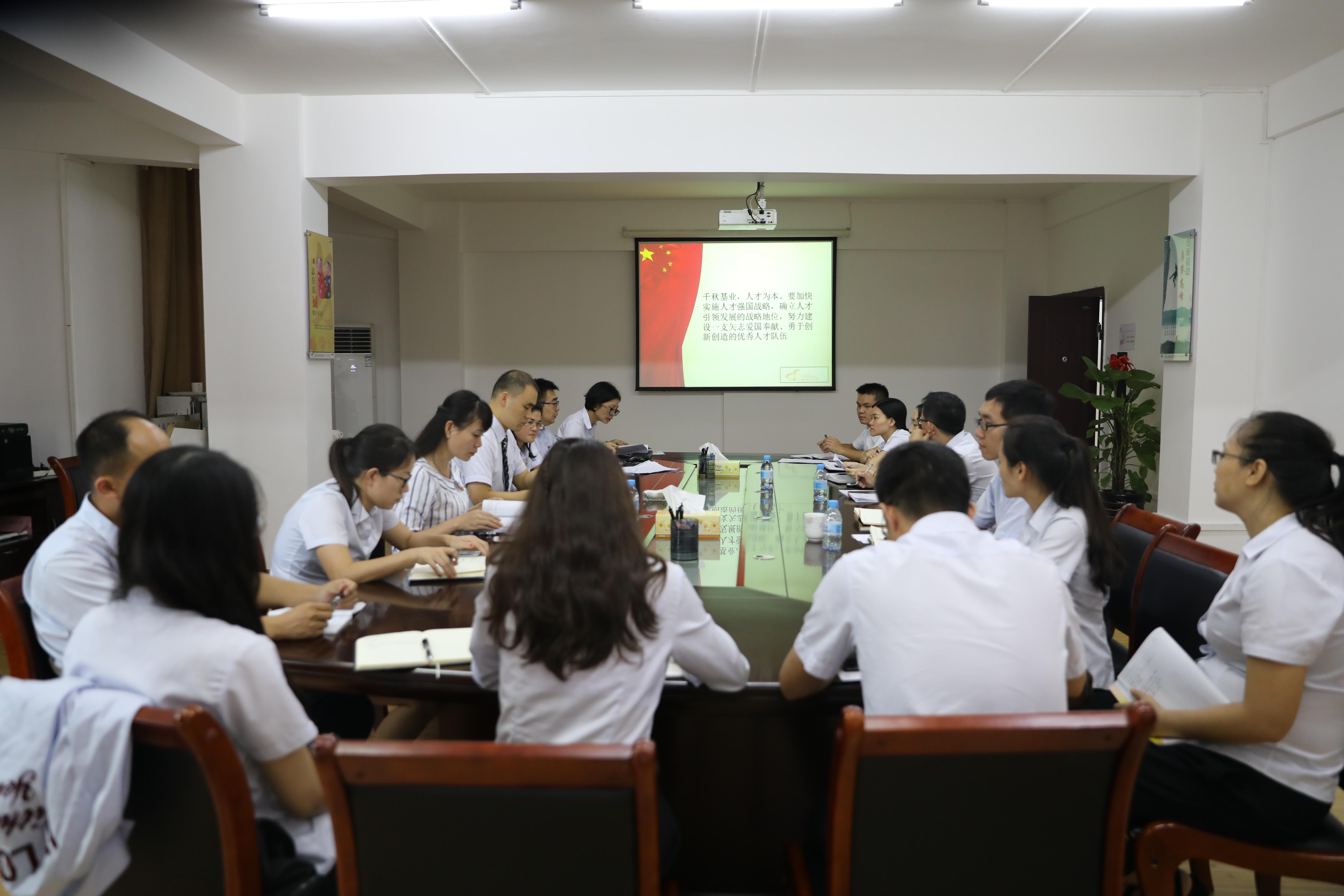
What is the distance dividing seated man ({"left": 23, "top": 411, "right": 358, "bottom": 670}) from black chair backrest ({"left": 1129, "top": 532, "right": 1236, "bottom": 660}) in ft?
6.40

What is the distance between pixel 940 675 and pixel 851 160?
3.65 m

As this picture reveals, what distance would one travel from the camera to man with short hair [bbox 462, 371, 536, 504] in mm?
4117

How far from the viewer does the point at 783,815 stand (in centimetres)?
191

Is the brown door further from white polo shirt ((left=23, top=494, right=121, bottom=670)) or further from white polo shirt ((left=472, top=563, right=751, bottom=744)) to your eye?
white polo shirt ((left=23, top=494, right=121, bottom=670))

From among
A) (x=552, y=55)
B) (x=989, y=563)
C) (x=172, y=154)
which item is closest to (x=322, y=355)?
(x=172, y=154)

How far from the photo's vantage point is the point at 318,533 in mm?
2363

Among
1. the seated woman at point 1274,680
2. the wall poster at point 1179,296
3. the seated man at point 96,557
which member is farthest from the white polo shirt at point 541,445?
the seated woman at point 1274,680

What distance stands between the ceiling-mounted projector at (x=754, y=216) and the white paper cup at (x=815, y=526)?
2.81 metres

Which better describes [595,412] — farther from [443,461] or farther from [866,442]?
[443,461]

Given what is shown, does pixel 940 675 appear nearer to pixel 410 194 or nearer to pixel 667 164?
pixel 667 164

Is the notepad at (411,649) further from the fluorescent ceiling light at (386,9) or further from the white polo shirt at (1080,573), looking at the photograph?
the fluorescent ceiling light at (386,9)

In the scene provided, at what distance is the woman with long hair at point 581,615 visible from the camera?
1.39 m

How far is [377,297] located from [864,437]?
14.9 feet

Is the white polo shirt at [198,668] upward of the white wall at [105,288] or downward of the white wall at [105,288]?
downward
